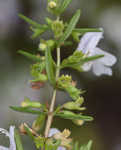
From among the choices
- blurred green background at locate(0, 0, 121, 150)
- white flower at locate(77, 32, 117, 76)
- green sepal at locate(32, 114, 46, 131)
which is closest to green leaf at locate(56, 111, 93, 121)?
green sepal at locate(32, 114, 46, 131)

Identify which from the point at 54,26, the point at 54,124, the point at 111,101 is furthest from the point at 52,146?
the point at 111,101

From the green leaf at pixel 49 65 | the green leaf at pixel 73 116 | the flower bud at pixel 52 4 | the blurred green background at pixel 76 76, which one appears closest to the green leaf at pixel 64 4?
the flower bud at pixel 52 4

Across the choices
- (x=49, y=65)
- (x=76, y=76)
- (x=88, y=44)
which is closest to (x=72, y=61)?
(x=49, y=65)

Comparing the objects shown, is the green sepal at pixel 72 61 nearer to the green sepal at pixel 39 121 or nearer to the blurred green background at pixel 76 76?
the green sepal at pixel 39 121

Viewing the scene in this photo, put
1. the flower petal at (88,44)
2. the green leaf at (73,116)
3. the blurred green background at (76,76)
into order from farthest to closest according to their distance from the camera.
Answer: the blurred green background at (76,76) → the flower petal at (88,44) → the green leaf at (73,116)

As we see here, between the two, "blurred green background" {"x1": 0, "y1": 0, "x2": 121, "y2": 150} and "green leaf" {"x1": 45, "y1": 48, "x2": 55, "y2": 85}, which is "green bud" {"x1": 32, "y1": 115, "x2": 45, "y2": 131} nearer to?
"green leaf" {"x1": 45, "y1": 48, "x2": 55, "y2": 85}

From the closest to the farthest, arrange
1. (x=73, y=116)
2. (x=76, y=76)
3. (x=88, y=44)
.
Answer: (x=73, y=116)
(x=88, y=44)
(x=76, y=76)

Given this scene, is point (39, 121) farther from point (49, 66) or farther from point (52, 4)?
point (52, 4)

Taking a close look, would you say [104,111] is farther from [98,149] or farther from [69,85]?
[69,85]

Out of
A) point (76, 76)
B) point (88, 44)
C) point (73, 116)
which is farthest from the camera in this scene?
point (76, 76)
